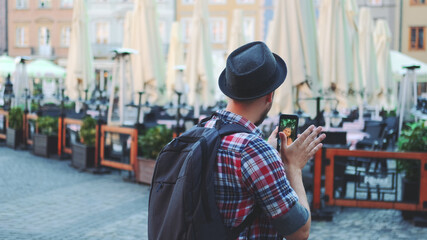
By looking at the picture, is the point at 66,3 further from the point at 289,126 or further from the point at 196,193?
the point at 196,193

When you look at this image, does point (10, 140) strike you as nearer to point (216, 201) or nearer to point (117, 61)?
point (117, 61)

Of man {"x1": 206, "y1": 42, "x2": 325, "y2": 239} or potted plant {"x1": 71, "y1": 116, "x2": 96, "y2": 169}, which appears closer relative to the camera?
man {"x1": 206, "y1": 42, "x2": 325, "y2": 239}

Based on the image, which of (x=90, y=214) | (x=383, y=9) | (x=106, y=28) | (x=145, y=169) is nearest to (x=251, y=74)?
(x=90, y=214)

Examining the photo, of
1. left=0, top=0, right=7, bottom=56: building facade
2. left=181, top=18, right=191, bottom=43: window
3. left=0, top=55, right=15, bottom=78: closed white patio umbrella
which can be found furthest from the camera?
left=0, top=0, right=7, bottom=56: building facade

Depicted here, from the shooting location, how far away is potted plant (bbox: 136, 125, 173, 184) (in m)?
9.07

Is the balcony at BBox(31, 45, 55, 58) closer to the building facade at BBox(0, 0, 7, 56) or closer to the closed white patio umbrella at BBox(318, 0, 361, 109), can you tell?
the building facade at BBox(0, 0, 7, 56)

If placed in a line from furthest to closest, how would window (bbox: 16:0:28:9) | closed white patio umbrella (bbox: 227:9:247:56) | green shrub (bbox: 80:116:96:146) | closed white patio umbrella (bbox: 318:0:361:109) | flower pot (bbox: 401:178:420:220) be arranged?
window (bbox: 16:0:28:9) → closed white patio umbrella (bbox: 227:9:247:56) → closed white patio umbrella (bbox: 318:0:361:109) → green shrub (bbox: 80:116:96:146) → flower pot (bbox: 401:178:420:220)

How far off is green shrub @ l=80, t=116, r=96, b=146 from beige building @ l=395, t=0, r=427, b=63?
1274 inches

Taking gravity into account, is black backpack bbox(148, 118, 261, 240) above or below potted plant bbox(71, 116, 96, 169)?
above

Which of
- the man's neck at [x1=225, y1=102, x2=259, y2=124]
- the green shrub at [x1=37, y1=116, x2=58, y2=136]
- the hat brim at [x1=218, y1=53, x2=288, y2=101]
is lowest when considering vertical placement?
the green shrub at [x1=37, y1=116, x2=58, y2=136]

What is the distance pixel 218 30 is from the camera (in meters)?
44.0

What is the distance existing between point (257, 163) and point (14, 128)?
1383 cm

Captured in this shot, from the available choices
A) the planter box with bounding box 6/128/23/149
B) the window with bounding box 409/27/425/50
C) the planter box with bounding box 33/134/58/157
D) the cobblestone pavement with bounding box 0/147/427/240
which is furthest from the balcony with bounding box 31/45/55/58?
the cobblestone pavement with bounding box 0/147/427/240

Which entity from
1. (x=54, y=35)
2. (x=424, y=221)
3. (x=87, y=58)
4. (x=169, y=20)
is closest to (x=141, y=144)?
(x=424, y=221)
